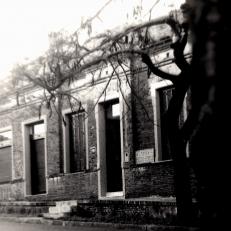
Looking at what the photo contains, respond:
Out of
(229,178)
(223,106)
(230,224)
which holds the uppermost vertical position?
(223,106)

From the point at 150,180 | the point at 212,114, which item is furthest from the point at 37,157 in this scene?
the point at 212,114

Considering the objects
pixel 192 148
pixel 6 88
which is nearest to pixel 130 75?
pixel 6 88

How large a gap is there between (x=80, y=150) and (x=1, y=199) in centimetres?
535

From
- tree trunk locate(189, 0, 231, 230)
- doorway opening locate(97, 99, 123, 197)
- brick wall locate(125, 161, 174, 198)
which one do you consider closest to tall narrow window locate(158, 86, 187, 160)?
brick wall locate(125, 161, 174, 198)

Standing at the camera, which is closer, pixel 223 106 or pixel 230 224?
pixel 223 106

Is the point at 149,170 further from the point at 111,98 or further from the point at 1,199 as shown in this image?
the point at 1,199

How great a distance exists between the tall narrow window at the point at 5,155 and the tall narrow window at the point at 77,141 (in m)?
3.87

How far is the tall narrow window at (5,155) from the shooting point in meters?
21.8

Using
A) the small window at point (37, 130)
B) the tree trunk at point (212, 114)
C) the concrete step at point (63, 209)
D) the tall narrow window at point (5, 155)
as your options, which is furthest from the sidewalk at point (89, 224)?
the tree trunk at point (212, 114)

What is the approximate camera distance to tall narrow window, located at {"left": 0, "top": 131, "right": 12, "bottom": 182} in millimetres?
21828

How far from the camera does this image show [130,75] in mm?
16312

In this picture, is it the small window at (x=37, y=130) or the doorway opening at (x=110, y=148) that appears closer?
the doorway opening at (x=110, y=148)

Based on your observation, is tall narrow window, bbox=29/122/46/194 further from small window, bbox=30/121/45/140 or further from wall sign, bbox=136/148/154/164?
wall sign, bbox=136/148/154/164

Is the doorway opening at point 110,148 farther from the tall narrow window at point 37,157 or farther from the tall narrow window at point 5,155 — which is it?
the tall narrow window at point 5,155
